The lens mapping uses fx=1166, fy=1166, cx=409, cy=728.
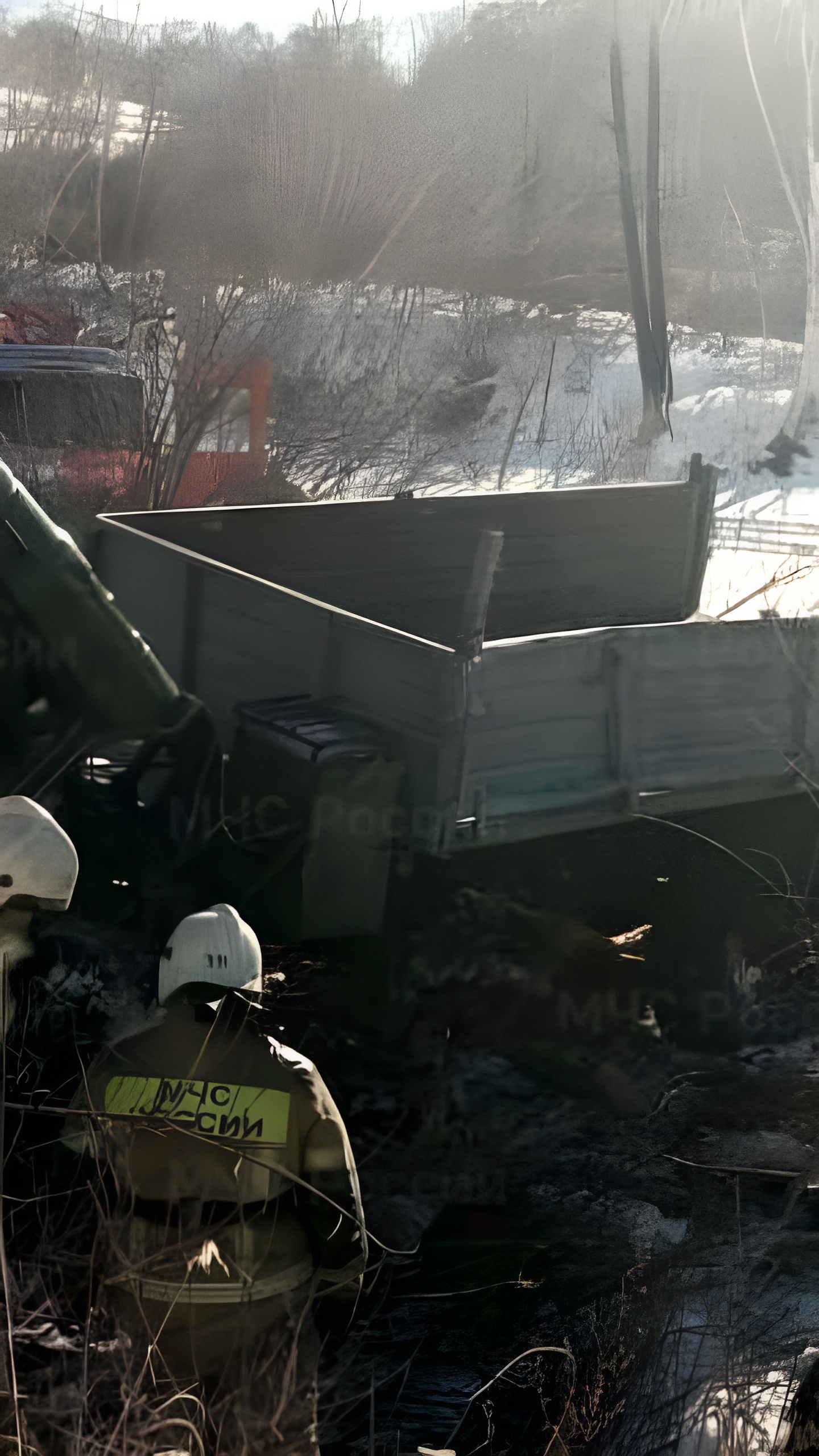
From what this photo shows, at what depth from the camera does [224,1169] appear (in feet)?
6.82

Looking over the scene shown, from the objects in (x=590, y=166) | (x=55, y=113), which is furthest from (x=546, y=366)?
(x=55, y=113)

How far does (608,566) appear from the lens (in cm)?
614

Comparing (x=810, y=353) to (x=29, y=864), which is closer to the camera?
(x=29, y=864)

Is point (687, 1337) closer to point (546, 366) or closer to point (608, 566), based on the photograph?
point (608, 566)

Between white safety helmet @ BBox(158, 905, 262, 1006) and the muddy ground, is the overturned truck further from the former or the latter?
white safety helmet @ BBox(158, 905, 262, 1006)

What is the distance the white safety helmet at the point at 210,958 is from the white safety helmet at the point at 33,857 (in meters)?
0.23

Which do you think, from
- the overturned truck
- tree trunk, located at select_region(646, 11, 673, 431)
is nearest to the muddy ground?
the overturned truck

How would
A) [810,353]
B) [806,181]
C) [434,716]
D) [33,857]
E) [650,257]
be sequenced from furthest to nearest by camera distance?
[810,353], [650,257], [806,181], [434,716], [33,857]

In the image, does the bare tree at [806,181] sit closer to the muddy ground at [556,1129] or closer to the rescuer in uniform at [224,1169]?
the muddy ground at [556,1129]

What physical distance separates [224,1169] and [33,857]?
651 millimetres

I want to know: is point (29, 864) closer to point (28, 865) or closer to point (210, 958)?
point (28, 865)

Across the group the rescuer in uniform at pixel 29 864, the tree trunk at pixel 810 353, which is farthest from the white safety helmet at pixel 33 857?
the tree trunk at pixel 810 353

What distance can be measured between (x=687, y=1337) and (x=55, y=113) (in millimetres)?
14019

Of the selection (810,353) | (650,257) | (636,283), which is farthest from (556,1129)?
(810,353)
